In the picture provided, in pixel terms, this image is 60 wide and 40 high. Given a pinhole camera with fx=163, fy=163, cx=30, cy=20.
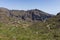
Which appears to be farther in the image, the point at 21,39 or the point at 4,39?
the point at 21,39

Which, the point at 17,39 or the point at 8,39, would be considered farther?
the point at 17,39

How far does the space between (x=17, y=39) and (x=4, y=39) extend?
170 centimetres

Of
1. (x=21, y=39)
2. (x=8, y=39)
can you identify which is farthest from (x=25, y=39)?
(x=8, y=39)

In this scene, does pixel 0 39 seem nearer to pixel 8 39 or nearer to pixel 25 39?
pixel 8 39

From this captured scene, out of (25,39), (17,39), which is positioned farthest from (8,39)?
(25,39)

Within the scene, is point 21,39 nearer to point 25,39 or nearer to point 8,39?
point 25,39

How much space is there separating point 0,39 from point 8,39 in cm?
73

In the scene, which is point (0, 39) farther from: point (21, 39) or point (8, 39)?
point (21, 39)

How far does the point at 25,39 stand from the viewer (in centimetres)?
1625

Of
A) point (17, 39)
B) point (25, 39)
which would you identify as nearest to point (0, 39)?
point (17, 39)

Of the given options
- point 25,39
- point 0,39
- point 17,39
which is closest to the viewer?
point 0,39

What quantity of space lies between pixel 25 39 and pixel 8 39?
2670 mm

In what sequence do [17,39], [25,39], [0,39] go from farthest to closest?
1. [25,39]
2. [17,39]
3. [0,39]

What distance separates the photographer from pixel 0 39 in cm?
1361
